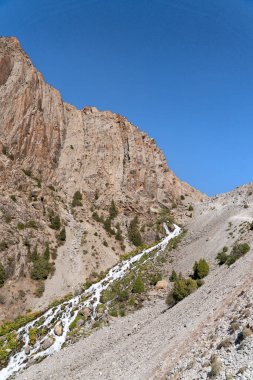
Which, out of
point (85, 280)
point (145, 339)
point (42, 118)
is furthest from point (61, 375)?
point (42, 118)

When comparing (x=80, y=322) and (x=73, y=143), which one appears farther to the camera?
(x=73, y=143)

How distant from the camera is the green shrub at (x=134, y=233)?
73250 mm

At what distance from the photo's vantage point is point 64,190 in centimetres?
8019

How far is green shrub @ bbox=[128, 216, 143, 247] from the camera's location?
7325 cm

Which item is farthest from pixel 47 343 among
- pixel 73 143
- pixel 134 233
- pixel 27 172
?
pixel 73 143

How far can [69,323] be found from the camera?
129 feet

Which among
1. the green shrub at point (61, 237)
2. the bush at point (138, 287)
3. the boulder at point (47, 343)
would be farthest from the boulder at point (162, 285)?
the green shrub at point (61, 237)

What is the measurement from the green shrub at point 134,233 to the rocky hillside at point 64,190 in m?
0.20

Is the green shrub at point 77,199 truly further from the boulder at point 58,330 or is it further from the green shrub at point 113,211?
the boulder at point 58,330

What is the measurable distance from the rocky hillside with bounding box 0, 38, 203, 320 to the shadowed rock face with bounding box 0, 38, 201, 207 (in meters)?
0.24

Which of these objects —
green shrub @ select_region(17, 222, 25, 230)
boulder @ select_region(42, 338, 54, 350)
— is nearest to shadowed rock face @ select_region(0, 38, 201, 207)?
green shrub @ select_region(17, 222, 25, 230)

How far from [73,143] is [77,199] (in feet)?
58.7

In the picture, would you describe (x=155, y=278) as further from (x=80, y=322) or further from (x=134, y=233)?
(x=134, y=233)

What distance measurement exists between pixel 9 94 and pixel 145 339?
6995cm
